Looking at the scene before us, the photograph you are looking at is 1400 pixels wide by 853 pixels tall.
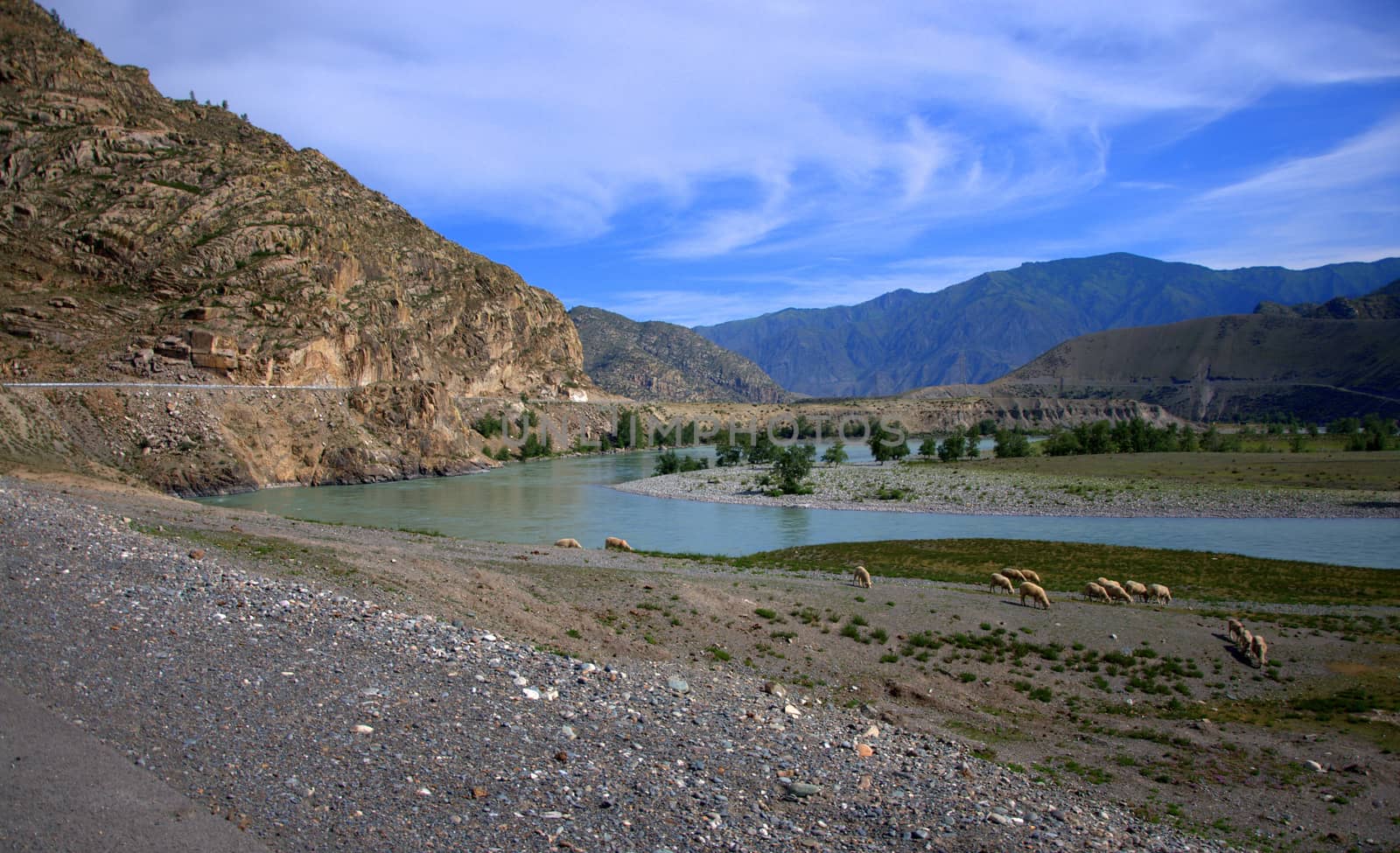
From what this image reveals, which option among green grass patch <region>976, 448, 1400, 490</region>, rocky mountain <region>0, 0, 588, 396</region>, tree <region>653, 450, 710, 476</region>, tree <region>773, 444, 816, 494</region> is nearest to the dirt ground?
tree <region>773, 444, 816, 494</region>

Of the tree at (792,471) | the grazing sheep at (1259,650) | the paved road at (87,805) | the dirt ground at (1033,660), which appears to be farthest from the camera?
the tree at (792,471)

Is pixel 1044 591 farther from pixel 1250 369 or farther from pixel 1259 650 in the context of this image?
pixel 1250 369

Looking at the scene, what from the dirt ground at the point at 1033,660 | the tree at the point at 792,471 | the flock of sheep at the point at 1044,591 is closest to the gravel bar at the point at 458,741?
the dirt ground at the point at 1033,660

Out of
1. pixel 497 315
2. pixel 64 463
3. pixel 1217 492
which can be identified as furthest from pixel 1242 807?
pixel 497 315

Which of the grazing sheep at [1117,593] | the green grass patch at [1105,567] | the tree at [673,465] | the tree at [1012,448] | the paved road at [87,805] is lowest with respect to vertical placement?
the green grass patch at [1105,567]

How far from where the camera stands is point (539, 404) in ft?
349

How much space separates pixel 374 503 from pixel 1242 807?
148 feet

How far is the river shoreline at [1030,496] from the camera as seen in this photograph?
42.2 metres

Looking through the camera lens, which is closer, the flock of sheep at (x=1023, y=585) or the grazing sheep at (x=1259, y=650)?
the grazing sheep at (x=1259, y=650)

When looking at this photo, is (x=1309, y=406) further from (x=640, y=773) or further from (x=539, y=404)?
(x=640, y=773)

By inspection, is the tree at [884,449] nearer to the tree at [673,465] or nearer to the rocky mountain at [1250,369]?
the tree at [673,465]

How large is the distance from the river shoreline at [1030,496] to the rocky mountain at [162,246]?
98.2ft

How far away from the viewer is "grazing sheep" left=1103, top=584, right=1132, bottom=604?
64.6 ft

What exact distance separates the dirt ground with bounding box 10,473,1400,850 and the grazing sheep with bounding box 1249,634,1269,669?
1.21 feet
